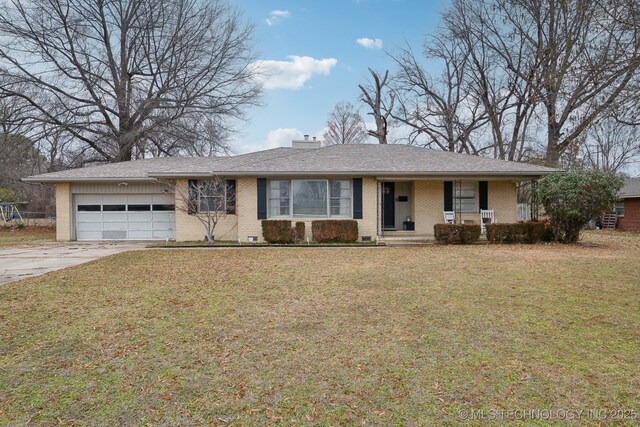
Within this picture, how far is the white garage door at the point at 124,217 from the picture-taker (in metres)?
16.4

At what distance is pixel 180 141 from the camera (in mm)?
24875

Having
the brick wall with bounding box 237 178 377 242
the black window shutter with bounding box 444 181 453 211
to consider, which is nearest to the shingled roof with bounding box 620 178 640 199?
the black window shutter with bounding box 444 181 453 211

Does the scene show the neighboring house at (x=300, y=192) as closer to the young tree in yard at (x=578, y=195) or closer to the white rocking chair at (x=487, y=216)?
the white rocking chair at (x=487, y=216)

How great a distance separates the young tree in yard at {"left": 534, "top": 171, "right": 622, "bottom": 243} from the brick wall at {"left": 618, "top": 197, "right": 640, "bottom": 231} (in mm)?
13932

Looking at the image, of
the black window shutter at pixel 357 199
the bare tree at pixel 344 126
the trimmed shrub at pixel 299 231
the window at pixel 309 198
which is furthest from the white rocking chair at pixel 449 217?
the bare tree at pixel 344 126

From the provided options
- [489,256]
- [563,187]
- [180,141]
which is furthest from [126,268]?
[180,141]

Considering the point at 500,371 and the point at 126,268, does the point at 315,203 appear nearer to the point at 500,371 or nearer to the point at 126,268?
the point at 126,268

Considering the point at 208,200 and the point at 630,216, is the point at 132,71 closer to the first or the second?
the point at 208,200

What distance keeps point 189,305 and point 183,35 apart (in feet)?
74.0

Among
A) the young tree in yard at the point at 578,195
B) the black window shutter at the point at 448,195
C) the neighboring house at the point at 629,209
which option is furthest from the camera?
the neighboring house at the point at 629,209

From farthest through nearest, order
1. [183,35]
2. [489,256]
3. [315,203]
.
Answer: [183,35] → [315,203] → [489,256]

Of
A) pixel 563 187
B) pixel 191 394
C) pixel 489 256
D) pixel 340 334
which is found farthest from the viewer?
pixel 563 187

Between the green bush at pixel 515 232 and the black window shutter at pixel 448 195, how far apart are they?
201 centimetres

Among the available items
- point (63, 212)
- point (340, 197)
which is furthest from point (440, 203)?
point (63, 212)
